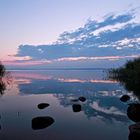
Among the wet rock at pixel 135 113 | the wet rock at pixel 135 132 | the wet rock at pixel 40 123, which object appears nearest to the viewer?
the wet rock at pixel 135 132

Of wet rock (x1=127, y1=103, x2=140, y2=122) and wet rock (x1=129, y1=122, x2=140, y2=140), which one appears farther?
wet rock (x1=127, y1=103, x2=140, y2=122)

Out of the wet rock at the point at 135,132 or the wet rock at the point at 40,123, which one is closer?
the wet rock at the point at 135,132

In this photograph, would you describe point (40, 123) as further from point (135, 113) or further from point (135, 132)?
point (135, 113)

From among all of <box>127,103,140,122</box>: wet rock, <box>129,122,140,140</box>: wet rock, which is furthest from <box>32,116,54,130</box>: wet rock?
<box>127,103,140,122</box>: wet rock

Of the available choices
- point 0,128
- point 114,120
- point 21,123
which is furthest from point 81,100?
point 0,128

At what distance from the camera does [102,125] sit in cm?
4500

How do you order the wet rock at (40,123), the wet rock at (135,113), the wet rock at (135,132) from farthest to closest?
the wet rock at (135,113) → the wet rock at (40,123) → the wet rock at (135,132)

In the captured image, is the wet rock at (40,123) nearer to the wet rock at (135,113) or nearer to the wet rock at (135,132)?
the wet rock at (135,132)

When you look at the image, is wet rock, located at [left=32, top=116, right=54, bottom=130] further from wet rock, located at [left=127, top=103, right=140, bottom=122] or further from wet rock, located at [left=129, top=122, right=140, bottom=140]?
wet rock, located at [left=127, top=103, right=140, bottom=122]

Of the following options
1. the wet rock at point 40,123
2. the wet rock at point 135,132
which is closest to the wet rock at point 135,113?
the wet rock at point 135,132

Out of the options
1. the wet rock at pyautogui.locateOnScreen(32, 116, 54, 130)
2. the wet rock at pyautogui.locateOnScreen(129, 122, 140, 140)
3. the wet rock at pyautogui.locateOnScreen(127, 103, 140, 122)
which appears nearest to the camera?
the wet rock at pyautogui.locateOnScreen(129, 122, 140, 140)

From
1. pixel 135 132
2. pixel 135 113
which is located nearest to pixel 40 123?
pixel 135 132

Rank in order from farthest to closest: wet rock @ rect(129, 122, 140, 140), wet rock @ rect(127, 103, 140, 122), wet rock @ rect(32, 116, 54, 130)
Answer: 1. wet rock @ rect(127, 103, 140, 122)
2. wet rock @ rect(32, 116, 54, 130)
3. wet rock @ rect(129, 122, 140, 140)

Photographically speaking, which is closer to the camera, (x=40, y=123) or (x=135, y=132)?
(x=135, y=132)
